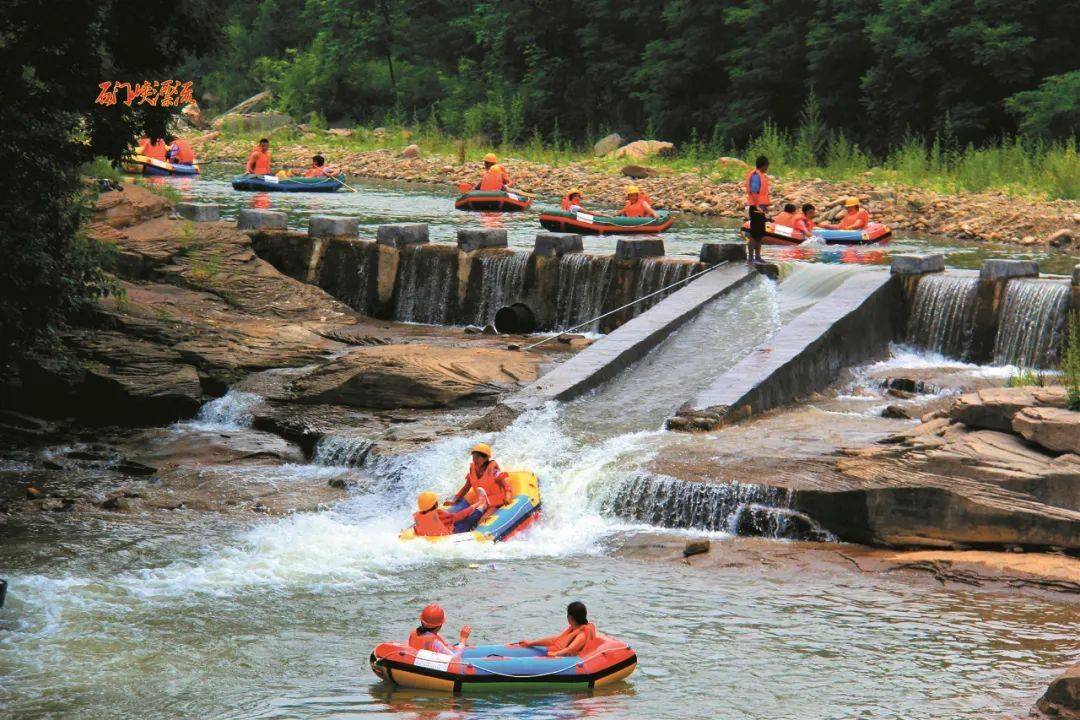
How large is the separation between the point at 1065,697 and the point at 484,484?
6.57 m

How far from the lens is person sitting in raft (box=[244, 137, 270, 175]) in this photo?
40781 mm

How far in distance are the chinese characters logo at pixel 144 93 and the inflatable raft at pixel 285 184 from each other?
73.6ft

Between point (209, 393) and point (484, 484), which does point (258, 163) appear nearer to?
point (209, 393)

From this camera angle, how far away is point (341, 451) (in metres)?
17.4

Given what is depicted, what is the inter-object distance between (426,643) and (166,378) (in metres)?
9.36

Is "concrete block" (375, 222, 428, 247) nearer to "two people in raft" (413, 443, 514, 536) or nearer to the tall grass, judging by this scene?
"two people in raft" (413, 443, 514, 536)

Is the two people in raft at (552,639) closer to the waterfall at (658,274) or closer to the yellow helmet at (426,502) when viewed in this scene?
the yellow helmet at (426,502)

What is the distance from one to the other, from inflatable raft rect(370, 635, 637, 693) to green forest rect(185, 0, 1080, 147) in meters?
8.44

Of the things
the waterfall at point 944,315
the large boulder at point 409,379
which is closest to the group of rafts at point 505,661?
the large boulder at point 409,379

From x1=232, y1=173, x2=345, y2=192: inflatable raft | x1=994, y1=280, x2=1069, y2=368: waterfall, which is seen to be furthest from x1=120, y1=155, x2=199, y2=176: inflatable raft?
x1=994, y1=280, x2=1069, y2=368: waterfall

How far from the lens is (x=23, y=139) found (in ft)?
48.5

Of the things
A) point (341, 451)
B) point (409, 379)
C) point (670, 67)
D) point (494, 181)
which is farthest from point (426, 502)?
point (670, 67)

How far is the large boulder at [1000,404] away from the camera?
1453 cm

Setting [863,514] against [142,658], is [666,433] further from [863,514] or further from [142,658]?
[142,658]
